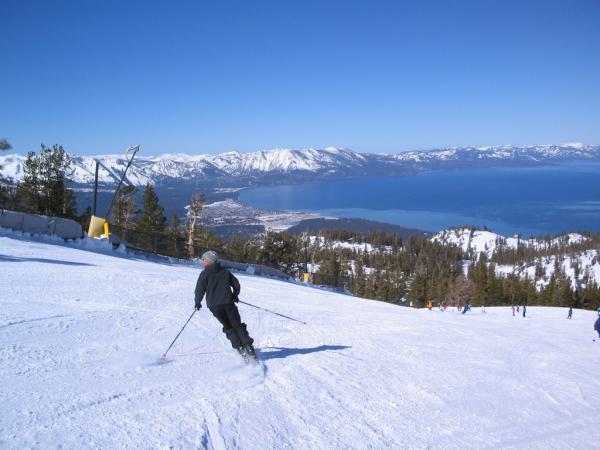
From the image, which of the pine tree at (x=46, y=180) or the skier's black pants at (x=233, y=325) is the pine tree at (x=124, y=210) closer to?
the pine tree at (x=46, y=180)

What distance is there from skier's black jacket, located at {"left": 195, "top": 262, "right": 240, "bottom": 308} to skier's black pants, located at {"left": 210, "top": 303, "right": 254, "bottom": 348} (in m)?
0.10

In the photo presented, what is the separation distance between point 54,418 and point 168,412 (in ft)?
3.30

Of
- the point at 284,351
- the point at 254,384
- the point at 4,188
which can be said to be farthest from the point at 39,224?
the point at 4,188

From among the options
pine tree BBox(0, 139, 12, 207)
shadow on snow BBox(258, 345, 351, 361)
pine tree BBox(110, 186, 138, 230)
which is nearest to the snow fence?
pine tree BBox(0, 139, 12, 207)

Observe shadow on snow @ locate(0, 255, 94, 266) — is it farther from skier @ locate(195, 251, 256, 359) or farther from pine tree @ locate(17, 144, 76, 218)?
pine tree @ locate(17, 144, 76, 218)

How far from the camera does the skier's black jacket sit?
19.8 feet

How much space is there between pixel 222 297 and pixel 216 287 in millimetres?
173

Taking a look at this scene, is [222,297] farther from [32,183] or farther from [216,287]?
[32,183]

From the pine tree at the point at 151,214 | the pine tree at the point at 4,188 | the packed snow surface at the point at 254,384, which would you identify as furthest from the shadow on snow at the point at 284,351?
the pine tree at the point at 151,214

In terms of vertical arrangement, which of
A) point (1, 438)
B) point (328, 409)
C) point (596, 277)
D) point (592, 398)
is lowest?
point (596, 277)

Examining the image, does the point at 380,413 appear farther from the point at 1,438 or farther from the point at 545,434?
the point at 1,438

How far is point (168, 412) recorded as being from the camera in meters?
4.30

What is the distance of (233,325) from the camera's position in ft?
20.4

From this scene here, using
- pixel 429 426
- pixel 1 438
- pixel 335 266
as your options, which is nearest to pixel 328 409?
pixel 429 426
